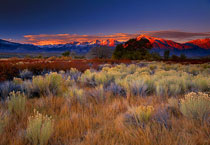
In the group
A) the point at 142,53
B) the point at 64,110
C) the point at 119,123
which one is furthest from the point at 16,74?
the point at 142,53

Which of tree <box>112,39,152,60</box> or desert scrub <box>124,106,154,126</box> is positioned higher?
tree <box>112,39,152,60</box>

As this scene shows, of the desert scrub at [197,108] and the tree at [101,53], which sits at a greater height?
the tree at [101,53]

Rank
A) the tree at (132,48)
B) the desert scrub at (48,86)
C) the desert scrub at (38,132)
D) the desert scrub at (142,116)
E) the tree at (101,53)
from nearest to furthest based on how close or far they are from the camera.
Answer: the desert scrub at (38,132) → the desert scrub at (142,116) → the desert scrub at (48,86) → the tree at (101,53) → the tree at (132,48)

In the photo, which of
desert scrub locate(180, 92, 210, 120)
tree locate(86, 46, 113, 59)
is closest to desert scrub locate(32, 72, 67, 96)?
desert scrub locate(180, 92, 210, 120)

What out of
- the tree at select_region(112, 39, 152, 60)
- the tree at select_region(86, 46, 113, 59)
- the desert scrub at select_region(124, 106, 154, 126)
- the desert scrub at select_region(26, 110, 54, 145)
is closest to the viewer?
the desert scrub at select_region(26, 110, 54, 145)

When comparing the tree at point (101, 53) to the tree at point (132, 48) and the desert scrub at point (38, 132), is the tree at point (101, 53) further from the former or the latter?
the desert scrub at point (38, 132)

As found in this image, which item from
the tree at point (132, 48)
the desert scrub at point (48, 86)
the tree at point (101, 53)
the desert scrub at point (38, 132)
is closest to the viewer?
the desert scrub at point (38, 132)

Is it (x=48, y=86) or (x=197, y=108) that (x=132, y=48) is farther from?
(x=197, y=108)

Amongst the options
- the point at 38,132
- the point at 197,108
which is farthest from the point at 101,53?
the point at 38,132

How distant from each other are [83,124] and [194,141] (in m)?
1.33

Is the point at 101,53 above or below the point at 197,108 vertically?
above

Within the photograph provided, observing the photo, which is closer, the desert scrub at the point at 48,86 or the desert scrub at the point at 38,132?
the desert scrub at the point at 38,132

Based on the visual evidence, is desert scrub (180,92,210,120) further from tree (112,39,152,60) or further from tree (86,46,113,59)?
tree (112,39,152,60)

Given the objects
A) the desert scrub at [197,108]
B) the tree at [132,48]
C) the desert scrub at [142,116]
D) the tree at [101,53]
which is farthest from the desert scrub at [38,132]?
the tree at [132,48]
